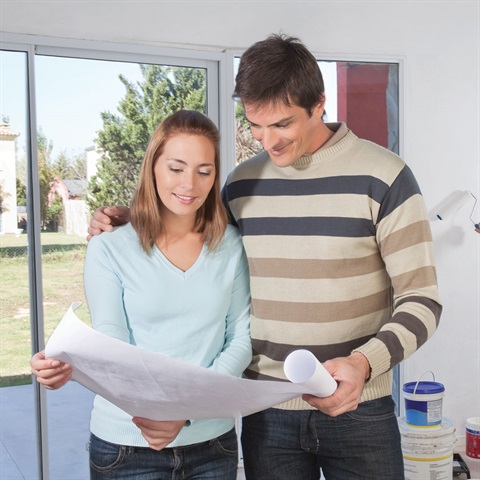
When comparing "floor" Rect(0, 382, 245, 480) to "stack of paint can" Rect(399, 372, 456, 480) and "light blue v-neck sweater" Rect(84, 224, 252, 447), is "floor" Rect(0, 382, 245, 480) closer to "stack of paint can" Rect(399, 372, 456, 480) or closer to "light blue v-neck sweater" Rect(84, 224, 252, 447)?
"stack of paint can" Rect(399, 372, 456, 480)

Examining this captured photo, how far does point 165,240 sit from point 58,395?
2026 millimetres

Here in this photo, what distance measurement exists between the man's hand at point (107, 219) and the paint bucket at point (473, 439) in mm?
2845

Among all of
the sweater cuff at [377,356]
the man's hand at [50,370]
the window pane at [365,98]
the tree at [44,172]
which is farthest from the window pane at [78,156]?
the sweater cuff at [377,356]

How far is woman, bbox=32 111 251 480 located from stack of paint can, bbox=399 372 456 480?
2152mm

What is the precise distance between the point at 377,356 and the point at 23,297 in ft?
7.59

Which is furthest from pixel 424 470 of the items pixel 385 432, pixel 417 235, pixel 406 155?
pixel 417 235

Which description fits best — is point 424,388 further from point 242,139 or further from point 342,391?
point 342,391

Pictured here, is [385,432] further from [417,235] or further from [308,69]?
[308,69]

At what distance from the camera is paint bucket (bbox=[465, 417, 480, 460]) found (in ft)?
12.8

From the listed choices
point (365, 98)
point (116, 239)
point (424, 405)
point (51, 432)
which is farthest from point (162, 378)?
point (365, 98)

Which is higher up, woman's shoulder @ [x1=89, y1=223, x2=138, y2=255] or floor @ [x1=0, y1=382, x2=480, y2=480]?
woman's shoulder @ [x1=89, y1=223, x2=138, y2=255]

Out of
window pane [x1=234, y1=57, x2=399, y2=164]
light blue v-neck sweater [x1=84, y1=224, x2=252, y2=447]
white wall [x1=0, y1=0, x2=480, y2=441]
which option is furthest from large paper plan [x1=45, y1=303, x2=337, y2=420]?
window pane [x1=234, y1=57, x2=399, y2=164]

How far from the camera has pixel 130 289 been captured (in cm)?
152

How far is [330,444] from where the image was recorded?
160 cm
